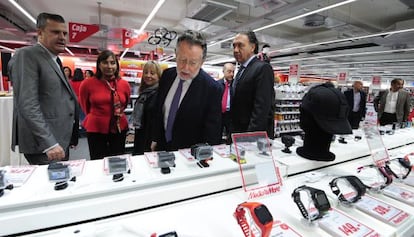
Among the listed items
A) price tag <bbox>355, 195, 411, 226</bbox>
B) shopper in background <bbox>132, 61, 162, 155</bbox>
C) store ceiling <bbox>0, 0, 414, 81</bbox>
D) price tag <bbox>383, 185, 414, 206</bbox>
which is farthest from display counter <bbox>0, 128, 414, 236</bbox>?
store ceiling <bbox>0, 0, 414, 81</bbox>

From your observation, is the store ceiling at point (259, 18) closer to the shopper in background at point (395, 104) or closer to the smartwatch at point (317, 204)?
the shopper in background at point (395, 104)

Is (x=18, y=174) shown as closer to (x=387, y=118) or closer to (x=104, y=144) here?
(x=104, y=144)

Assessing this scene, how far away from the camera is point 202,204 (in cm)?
96

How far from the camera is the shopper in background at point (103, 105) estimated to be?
89.8 inches

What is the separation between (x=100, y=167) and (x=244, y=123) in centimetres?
123

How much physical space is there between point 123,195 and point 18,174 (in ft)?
1.45

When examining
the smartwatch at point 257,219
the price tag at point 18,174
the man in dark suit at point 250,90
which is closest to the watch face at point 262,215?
the smartwatch at point 257,219

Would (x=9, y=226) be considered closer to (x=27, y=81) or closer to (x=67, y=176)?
(x=67, y=176)

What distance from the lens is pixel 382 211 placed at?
3.09ft

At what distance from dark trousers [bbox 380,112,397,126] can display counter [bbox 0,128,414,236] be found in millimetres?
6287

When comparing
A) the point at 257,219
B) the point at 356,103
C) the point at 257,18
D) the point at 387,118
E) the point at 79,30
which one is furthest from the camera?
the point at 356,103

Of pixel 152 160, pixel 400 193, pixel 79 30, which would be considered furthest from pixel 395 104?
pixel 79 30

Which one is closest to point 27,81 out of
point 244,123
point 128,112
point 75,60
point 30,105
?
point 30,105

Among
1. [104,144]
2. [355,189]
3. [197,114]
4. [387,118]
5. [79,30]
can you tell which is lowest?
[387,118]
